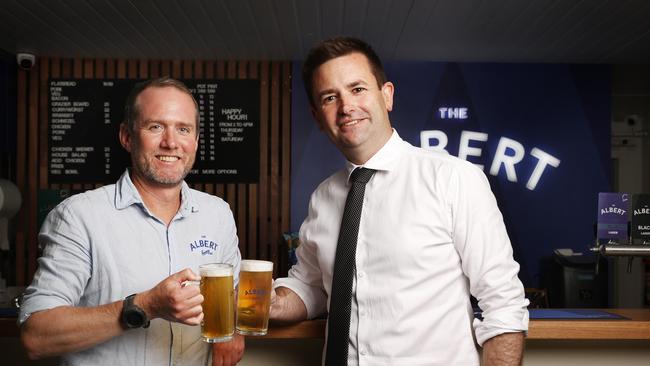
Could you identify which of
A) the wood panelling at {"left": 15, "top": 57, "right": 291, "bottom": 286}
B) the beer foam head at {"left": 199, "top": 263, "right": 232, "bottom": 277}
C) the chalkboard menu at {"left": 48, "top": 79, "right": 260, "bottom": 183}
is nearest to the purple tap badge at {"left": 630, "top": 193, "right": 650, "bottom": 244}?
the beer foam head at {"left": 199, "top": 263, "right": 232, "bottom": 277}

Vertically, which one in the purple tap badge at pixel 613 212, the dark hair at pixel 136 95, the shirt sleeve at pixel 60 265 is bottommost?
the shirt sleeve at pixel 60 265

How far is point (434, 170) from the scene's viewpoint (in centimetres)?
177

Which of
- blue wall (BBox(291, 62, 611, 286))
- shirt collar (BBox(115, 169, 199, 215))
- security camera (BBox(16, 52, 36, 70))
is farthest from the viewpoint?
blue wall (BBox(291, 62, 611, 286))

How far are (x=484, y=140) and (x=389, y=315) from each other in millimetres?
4407

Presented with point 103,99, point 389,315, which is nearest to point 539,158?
point 103,99

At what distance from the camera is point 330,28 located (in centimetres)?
461

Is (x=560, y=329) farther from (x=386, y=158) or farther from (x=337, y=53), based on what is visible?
(x=337, y=53)

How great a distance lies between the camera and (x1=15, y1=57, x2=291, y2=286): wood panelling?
5.80 meters

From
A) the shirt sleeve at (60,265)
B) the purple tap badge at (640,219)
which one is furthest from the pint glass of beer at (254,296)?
the purple tap badge at (640,219)

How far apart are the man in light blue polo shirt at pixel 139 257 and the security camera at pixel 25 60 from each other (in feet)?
14.3

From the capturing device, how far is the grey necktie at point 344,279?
1.74m

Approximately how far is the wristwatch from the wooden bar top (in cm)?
62

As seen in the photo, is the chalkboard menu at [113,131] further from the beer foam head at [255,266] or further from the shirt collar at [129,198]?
the beer foam head at [255,266]

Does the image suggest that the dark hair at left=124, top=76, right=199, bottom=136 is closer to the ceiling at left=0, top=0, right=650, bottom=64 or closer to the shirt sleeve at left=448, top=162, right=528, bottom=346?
the shirt sleeve at left=448, top=162, right=528, bottom=346
